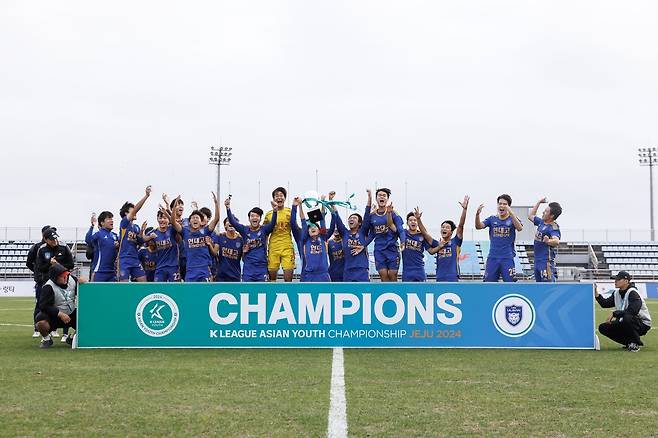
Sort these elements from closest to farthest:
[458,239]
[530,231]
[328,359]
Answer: [328,359], [458,239], [530,231]

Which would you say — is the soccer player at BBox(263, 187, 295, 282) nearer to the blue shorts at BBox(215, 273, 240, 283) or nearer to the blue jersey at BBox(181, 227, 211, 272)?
the blue shorts at BBox(215, 273, 240, 283)

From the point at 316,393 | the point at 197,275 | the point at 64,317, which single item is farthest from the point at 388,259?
the point at 316,393

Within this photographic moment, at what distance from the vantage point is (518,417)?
5484 millimetres

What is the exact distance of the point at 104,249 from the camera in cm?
1284

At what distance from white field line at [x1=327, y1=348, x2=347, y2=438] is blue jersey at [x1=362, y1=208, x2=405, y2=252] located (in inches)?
182

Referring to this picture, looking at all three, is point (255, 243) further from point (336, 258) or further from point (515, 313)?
point (515, 313)

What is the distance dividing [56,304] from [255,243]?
3488 mm

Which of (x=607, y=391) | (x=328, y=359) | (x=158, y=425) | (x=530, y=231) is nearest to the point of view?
(x=158, y=425)

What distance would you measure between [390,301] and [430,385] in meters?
3.53

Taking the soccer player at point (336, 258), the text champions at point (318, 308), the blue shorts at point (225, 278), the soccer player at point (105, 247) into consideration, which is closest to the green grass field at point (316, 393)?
the text champions at point (318, 308)

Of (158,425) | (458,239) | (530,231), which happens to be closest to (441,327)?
(458,239)

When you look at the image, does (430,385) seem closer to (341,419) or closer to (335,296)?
(341,419)

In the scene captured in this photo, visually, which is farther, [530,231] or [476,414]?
[530,231]

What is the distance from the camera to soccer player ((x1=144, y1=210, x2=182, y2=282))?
513 inches
